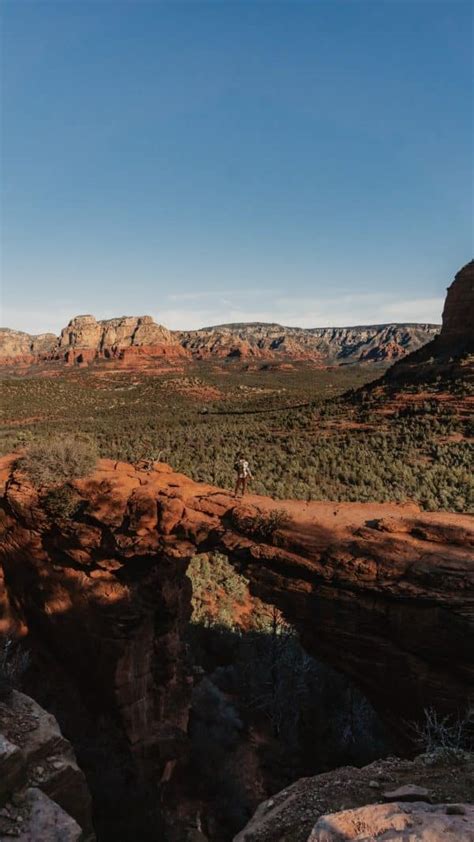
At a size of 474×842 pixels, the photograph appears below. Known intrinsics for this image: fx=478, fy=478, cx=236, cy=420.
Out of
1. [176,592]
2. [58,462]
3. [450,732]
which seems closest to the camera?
[450,732]

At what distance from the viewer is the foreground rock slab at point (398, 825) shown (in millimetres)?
4645

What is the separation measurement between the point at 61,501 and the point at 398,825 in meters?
10.2

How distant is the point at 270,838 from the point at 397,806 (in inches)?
75.4

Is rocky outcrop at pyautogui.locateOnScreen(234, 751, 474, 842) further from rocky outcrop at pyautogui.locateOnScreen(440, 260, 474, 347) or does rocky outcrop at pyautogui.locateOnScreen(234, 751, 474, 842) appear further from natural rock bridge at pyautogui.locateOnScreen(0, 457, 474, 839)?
rocky outcrop at pyautogui.locateOnScreen(440, 260, 474, 347)

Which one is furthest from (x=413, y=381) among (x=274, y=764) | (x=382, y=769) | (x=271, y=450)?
(x=382, y=769)

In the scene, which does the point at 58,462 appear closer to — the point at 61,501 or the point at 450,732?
the point at 61,501

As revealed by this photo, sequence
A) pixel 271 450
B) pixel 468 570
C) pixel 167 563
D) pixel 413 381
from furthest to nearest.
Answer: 1. pixel 413 381
2. pixel 271 450
3. pixel 167 563
4. pixel 468 570

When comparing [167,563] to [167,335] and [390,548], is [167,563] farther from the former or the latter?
[167,335]

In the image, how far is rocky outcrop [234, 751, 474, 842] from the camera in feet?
16.1

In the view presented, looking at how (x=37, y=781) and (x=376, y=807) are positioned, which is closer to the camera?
(x=376, y=807)

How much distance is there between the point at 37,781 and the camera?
715cm

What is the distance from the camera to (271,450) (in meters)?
28.6

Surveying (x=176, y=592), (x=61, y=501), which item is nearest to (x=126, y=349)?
(x=61, y=501)

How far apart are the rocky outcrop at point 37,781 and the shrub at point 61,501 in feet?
15.2
